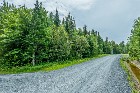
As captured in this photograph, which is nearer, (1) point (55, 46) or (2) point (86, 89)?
(2) point (86, 89)

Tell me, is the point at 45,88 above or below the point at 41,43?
below

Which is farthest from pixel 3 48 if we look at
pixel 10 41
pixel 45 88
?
pixel 45 88

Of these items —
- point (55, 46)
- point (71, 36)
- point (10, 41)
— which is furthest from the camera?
point (71, 36)

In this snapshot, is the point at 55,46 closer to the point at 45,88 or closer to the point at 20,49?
the point at 20,49

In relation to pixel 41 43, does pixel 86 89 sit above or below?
below

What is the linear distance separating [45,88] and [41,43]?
42457 mm

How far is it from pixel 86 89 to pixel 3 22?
147 feet

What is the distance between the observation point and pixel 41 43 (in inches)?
2574

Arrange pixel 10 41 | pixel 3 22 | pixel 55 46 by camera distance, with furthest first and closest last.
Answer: pixel 55 46 → pixel 3 22 → pixel 10 41

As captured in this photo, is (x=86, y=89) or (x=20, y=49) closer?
(x=86, y=89)

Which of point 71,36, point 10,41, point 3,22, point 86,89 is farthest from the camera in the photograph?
point 71,36

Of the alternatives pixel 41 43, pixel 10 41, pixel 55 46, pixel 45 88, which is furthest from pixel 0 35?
pixel 45 88

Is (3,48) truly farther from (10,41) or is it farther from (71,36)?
(71,36)

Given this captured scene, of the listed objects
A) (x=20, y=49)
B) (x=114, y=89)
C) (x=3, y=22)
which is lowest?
(x=114, y=89)
